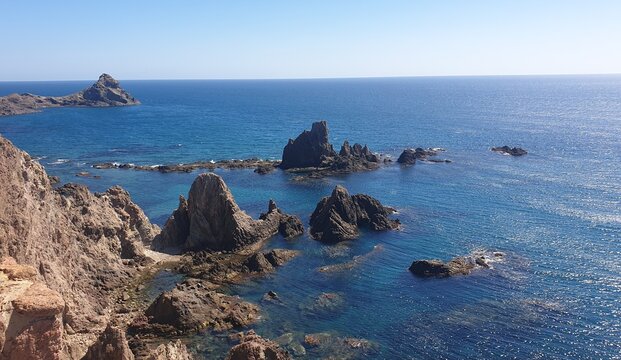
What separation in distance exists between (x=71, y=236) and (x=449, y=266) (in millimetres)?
44233

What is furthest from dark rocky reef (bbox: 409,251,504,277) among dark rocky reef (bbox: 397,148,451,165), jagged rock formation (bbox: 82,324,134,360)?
dark rocky reef (bbox: 397,148,451,165)

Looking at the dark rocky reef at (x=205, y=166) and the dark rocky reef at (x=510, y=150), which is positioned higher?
the dark rocky reef at (x=510, y=150)

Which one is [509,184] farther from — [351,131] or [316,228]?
[351,131]

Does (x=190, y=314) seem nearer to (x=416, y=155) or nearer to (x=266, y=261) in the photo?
(x=266, y=261)

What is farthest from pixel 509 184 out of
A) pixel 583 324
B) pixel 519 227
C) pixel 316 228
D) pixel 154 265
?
pixel 154 265

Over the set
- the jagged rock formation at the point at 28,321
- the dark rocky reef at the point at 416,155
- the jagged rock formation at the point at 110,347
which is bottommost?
the dark rocky reef at the point at 416,155

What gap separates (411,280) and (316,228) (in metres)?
21.5

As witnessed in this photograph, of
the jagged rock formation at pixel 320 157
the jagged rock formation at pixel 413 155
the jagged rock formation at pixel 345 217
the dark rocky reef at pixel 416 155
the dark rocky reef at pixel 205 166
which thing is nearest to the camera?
the jagged rock formation at pixel 345 217

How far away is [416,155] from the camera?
140 metres

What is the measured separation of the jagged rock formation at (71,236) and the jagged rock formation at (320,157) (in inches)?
2400

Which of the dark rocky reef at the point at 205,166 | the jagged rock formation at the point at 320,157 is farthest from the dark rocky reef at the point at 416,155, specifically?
the dark rocky reef at the point at 205,166

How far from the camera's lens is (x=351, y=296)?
192ft

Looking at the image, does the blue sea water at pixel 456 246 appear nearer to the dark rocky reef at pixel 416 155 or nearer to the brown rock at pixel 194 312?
the brown rock at pixel 194 312

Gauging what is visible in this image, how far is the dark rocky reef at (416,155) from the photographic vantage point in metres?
131
